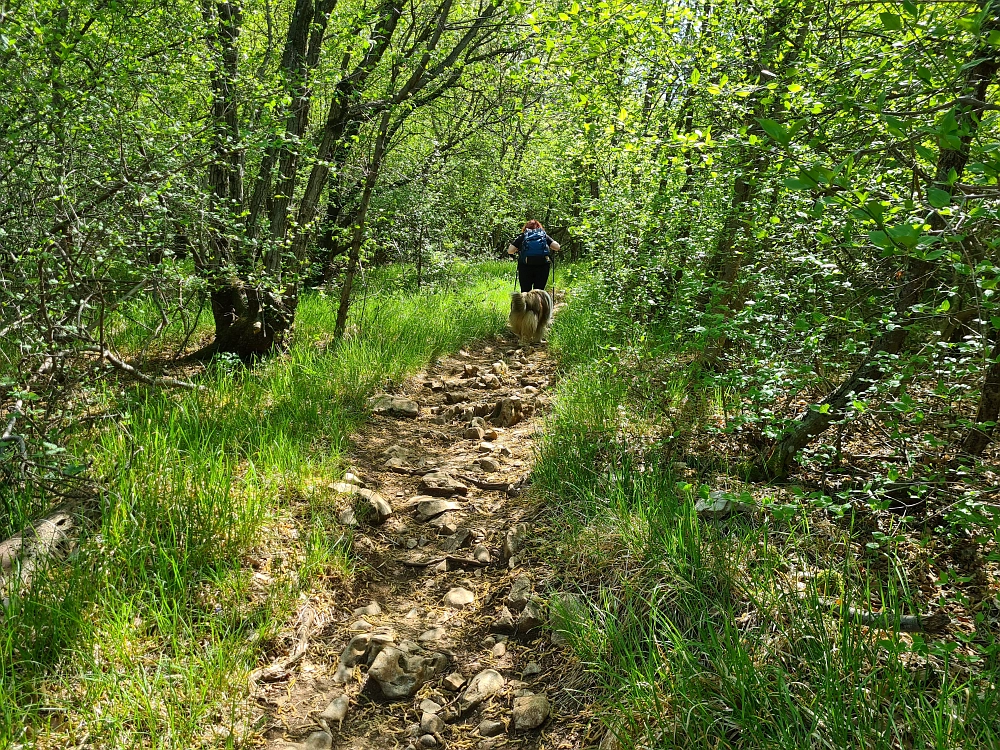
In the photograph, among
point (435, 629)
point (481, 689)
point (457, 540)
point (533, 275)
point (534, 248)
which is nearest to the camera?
point (481, 689)

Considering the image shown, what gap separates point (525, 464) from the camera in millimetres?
4770

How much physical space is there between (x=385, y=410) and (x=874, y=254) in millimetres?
4224

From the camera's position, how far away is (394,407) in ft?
19.3

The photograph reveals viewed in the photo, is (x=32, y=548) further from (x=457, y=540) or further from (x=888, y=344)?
(x=888, y=344)

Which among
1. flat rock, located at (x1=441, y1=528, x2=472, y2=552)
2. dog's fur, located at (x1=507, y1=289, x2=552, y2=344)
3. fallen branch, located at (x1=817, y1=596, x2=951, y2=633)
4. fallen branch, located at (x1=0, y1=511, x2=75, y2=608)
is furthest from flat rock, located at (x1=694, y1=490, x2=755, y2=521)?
dog's fur, located at (x1=507, y1=289, x2=552, y2=344)

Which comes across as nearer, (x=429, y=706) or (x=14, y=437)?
(x=429, y=706)

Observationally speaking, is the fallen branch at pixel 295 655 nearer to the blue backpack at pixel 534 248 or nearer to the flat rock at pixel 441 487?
the flat rock at pixel 441 487

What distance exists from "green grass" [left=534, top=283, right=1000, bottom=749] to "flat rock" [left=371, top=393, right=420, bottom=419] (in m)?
2.12

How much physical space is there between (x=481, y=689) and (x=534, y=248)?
8438mm

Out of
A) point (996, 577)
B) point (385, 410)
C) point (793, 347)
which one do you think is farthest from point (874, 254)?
point (385, 410)

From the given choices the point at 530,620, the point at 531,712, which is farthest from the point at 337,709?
the point at 530,620

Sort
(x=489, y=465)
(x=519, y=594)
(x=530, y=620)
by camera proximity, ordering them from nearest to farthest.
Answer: (x=530, y=620) → (x=519, y=594) → (x=489, y=465)

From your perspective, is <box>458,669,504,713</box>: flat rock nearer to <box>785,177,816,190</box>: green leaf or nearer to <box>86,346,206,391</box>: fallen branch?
<box>785,177,816,190</box>: green leaf

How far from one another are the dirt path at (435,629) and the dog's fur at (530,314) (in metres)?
4.23
